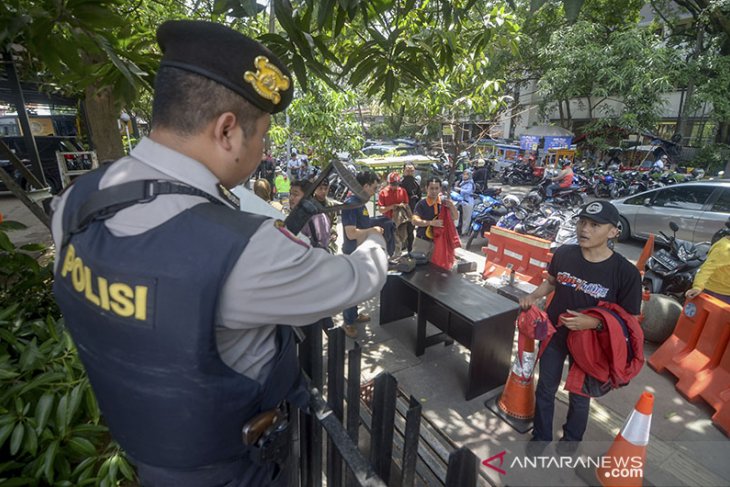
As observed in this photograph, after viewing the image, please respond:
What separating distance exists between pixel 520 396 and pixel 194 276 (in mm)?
3214

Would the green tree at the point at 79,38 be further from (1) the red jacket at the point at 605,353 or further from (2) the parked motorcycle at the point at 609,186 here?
(2) the parked motorcycle at the point at 609,186

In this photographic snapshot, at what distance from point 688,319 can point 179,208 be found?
480 cm

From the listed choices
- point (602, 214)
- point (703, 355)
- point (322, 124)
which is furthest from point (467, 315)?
point (322, 124)

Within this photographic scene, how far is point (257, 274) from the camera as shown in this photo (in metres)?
0.88

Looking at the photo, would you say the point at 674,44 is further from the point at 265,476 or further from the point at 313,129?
the point at 265,476

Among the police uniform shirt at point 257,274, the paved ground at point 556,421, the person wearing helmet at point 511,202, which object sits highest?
the police uniform shirt at point 257,274

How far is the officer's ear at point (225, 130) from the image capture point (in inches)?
41.2

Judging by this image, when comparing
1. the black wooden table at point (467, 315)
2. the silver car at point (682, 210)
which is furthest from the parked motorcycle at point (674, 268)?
the black wooden table at point (467, 315)

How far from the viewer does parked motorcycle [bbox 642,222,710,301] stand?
5051 millimetres

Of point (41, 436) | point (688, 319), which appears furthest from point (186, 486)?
point (688, 319)

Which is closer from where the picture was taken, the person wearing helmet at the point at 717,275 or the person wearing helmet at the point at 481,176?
the person wearing helmet at the point at 717,275

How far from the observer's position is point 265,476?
1299 millimetres

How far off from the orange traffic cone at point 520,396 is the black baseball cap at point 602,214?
1.13 m

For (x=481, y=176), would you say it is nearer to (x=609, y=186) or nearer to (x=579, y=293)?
(x=609, y=186)
